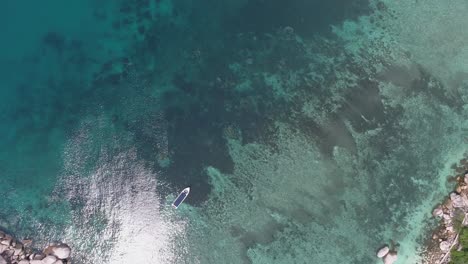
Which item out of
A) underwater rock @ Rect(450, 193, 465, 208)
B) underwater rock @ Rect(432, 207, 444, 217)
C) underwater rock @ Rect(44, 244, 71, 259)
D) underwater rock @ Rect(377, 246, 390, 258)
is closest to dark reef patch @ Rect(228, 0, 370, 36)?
underwater rock @ Rect(450, 193, 465, 208)

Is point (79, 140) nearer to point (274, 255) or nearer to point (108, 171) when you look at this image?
point (108, 171)

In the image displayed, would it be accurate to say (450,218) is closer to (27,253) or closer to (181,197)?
(181,197)

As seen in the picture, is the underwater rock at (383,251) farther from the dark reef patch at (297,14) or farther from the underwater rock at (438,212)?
the dark reef patch at (297,14)

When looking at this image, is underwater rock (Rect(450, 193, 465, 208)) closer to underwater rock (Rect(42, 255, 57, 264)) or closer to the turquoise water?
the turquoise water

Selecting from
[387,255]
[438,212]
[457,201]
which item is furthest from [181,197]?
[457,201]

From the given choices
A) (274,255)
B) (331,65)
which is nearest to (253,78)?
(331,65)

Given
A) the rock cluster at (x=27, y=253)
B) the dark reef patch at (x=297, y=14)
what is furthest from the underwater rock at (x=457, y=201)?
the rock cluster at (x=27, y=253)
